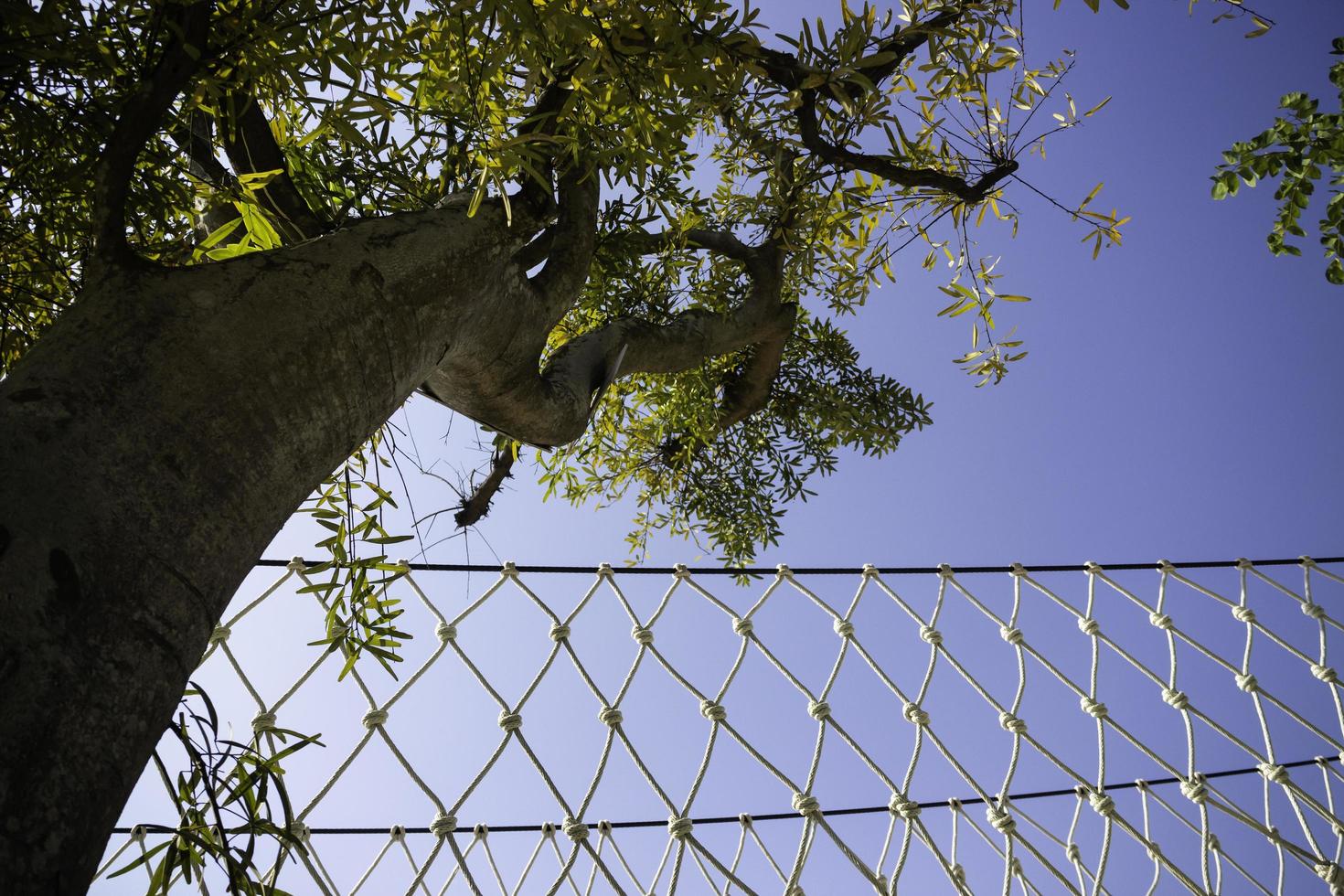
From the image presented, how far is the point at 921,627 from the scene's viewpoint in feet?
5.63

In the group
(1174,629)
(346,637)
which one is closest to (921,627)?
(1174,629)

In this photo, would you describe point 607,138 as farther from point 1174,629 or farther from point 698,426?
point 698,426

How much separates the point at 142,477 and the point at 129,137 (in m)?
0.26

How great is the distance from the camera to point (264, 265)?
59 cm

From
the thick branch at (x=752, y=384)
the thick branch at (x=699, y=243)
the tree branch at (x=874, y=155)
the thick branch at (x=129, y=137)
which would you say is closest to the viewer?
the thick branch at (x=129, y=137)


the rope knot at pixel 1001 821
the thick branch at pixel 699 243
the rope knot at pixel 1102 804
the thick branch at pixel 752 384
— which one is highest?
the thick branch at pixel 752 384

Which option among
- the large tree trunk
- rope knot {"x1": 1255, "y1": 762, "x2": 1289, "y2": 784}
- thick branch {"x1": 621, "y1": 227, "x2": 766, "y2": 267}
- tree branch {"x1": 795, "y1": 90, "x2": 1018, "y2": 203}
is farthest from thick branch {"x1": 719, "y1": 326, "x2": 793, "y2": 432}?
the large tree trunk

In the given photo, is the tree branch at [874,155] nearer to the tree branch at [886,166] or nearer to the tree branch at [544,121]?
the tree branch at [886,166]

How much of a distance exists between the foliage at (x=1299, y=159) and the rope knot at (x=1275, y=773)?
3.57ft

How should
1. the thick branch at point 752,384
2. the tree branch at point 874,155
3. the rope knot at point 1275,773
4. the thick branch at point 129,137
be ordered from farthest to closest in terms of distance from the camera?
the thick branch at point 752,384 → the rope knot at point 1275,773 → the tree branch at point 874,155 → the thick branch at point 129,137

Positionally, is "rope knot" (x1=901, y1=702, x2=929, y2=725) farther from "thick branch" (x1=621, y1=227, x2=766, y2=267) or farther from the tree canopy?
"thick branch" (x1=621, y1=227, x2=766, y2=267)

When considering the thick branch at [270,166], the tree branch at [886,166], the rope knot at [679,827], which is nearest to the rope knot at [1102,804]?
the rope knot at [679,827]

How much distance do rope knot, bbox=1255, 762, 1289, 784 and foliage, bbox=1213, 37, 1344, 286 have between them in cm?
109

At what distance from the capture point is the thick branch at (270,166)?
83 cm
